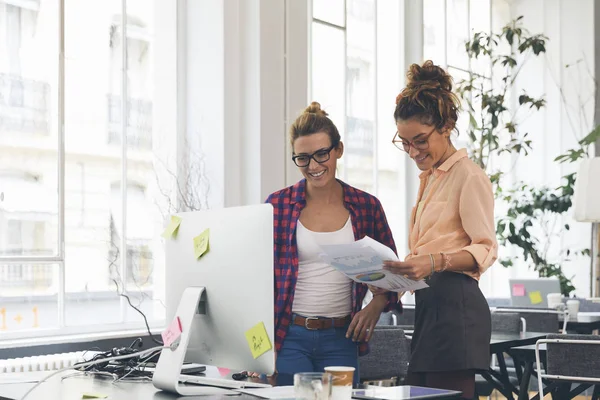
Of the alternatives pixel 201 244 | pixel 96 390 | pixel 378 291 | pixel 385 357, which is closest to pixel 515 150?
pixel 385 357

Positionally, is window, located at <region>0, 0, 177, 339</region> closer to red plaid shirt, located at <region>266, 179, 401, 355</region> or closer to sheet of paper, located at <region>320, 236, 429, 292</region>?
red plaid shirt, located at <region>266, 179, 401, 355</region>

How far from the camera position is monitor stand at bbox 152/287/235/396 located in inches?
84.0

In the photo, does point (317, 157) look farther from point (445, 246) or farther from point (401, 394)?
point (401, 394)

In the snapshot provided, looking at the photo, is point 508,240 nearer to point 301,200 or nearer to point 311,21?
point 311,21

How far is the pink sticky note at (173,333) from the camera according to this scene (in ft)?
7.21

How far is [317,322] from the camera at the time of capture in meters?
→ 2.62

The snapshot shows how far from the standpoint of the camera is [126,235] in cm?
468

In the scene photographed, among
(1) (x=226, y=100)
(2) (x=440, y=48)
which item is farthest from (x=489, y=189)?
(2) (x=440, y=48)

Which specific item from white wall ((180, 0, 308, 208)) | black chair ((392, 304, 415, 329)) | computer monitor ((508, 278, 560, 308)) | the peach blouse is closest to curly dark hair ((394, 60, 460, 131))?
the peach blouse

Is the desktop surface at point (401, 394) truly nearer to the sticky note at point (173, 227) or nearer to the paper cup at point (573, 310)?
the sticky note at point (173, 227)

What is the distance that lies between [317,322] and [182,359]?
1.99 feet

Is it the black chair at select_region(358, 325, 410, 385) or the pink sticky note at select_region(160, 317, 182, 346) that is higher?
the pink sticky note at select_region(160, 317, 182, 346)

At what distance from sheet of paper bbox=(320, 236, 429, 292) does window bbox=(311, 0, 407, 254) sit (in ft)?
12.5

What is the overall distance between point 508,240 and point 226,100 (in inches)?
166
